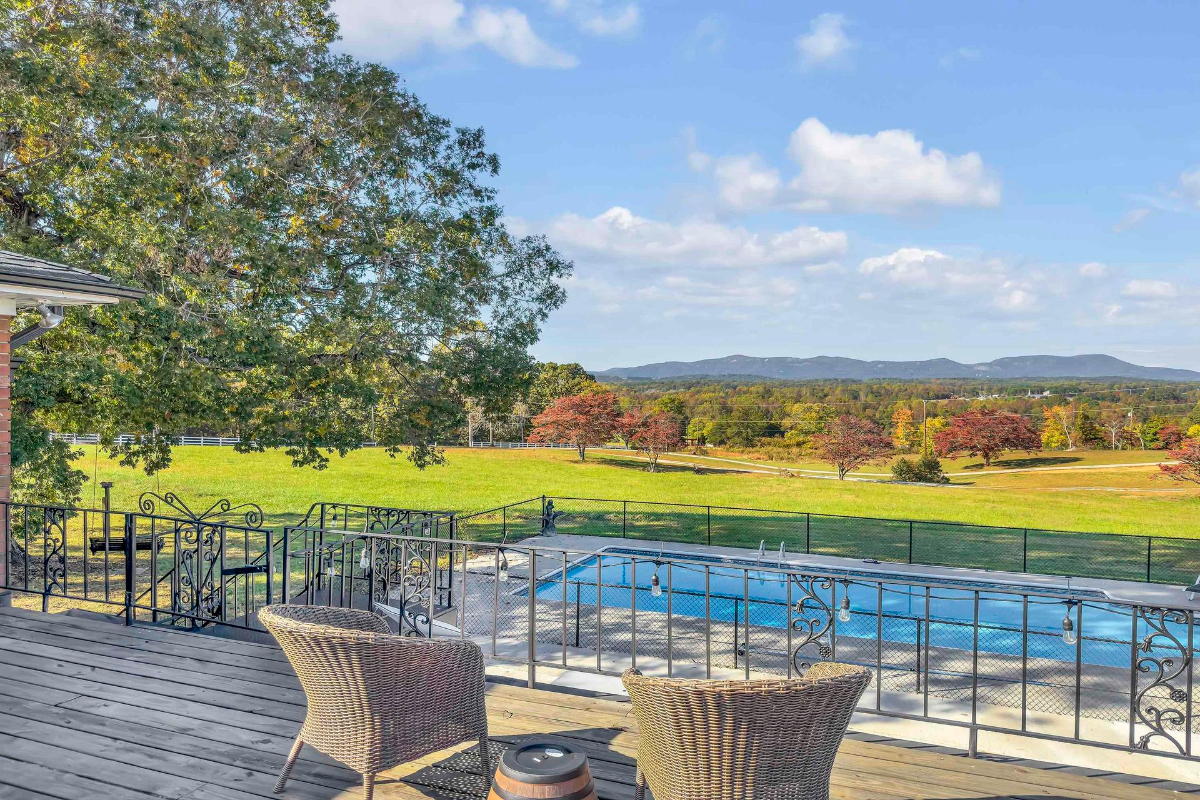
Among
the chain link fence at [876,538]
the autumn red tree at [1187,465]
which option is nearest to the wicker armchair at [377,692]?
the chain link fence at [876,538]

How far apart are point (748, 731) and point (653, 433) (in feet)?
96.2

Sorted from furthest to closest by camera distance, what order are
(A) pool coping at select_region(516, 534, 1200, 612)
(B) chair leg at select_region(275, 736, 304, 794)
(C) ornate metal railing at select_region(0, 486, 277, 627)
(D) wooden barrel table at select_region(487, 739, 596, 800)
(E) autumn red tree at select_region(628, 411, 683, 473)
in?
(E) autumn red tree at select_region(628, 411, 683, 473) < (A) pool coping at select_region(516, 534, 1200, 612) < (C) ornate metal railing at select_region(0, 486, 277, 627) < (B) chair leg at select_region(275, 736, 304, 794) < (D) wooden barrel table at select_region(487, 739, 596, 800)

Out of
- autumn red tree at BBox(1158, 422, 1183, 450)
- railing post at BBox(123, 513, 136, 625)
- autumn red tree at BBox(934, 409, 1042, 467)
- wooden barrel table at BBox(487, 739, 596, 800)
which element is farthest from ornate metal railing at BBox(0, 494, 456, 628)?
autumn red tree at BBox(1158, 422, 1183, 450)

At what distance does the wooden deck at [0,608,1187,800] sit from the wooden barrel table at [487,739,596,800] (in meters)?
1.01

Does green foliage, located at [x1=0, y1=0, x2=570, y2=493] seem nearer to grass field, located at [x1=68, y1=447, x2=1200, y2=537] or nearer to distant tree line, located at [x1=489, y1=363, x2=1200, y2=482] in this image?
grass field, located at [x1=68, y1=447, x2=1200, y2=537]

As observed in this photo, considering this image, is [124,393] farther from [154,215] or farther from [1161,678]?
[1161,678]

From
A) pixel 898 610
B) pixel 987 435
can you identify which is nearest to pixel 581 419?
pixel 987 435

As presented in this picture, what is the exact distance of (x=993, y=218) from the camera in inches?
1123

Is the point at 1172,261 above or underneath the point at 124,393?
above

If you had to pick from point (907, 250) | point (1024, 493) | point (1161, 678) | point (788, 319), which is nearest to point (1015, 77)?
point (1024, 493)

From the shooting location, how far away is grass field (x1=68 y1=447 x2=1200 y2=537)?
23.2 m

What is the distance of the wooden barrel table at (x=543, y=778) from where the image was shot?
1915 millimetres

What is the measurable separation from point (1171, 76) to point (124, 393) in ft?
90.6

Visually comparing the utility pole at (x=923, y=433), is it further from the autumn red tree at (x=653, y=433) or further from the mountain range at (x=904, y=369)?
the mountain range at (x=904, y=369)
